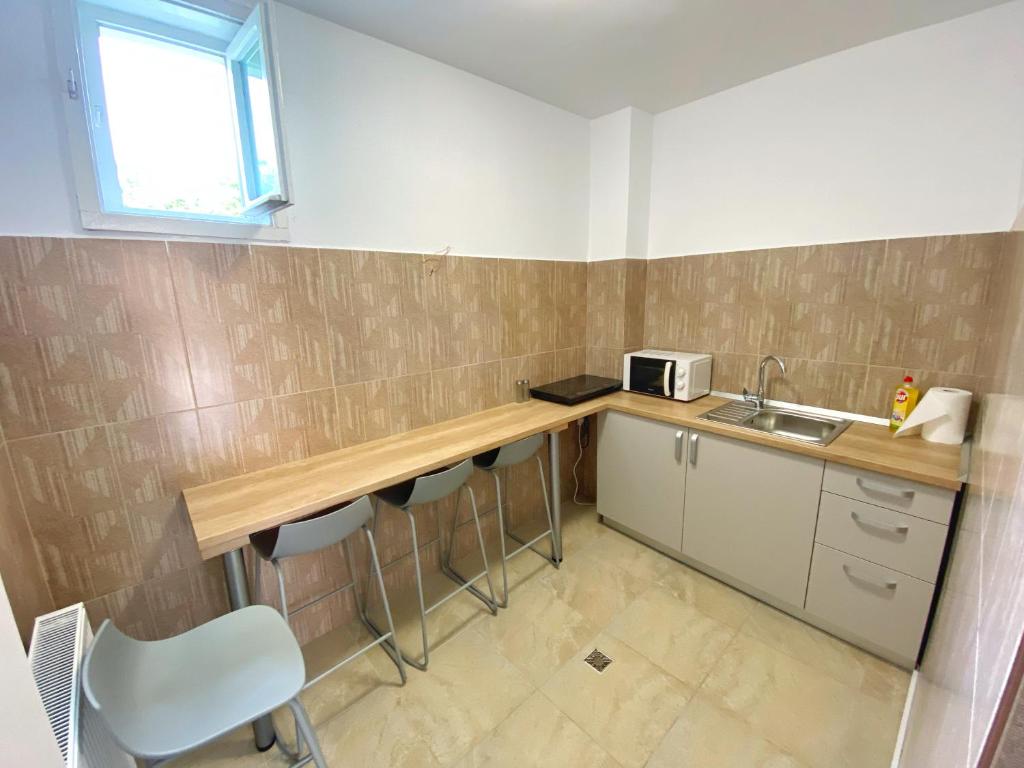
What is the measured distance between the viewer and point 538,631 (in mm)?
1992

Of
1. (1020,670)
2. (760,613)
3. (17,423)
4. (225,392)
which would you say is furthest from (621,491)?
(17,423)

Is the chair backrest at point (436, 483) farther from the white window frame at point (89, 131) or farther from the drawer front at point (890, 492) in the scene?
the drawer front at point (890, 492)

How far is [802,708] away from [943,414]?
1.31 m

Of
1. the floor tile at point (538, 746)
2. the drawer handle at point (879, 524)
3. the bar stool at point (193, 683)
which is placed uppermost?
the drawer handle at point (879, 524)

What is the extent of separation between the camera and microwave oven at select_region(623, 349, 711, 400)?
2492 millimetres

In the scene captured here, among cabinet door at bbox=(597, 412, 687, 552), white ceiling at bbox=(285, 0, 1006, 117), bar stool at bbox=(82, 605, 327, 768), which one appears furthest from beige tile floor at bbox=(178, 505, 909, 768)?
white ceiling at bbox=(285, 0, 1006, 117)

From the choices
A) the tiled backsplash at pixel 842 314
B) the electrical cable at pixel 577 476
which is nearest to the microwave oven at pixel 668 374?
the tiled backsplash at pixel 842 314

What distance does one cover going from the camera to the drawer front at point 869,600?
1652 millimetres

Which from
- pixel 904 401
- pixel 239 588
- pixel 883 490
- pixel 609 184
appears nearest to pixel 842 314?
pixel 904 401

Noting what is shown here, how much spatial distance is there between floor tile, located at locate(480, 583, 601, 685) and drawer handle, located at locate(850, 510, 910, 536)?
47.7 inches

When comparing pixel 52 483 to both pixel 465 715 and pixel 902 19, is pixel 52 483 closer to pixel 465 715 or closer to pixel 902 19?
pixel 465 715

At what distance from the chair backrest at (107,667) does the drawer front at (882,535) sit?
94.7 inches

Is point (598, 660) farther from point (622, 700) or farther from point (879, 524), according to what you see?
point (879, 524)

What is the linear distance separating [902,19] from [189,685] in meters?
3.45
